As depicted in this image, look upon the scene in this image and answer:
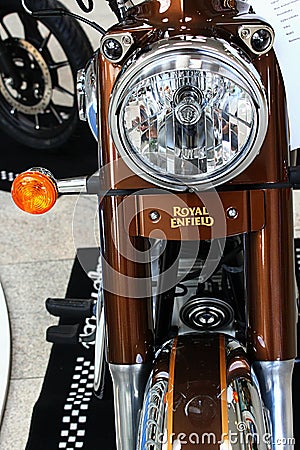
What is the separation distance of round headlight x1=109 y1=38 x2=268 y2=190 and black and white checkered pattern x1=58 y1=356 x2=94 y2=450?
80 centimetres

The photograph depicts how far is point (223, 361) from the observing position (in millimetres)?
999

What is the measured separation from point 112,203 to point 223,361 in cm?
25

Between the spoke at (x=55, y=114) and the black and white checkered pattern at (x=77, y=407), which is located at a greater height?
the spoke at (x=55, y=114)

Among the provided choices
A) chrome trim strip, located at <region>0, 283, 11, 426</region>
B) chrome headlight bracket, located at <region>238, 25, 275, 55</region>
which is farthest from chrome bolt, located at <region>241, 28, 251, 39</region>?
chrome trim strip, located at <region>0, 283, 11, 426</region>

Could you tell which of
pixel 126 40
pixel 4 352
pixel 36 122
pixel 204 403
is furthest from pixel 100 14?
pixel 204 403

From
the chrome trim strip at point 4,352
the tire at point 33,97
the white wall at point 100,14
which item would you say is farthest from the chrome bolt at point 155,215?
the white wall at point 100,14

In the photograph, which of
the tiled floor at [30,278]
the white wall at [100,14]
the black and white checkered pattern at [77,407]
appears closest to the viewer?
the black and white checkered pattern at [77,407]

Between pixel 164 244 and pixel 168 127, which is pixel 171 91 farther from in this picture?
pixel 164 244

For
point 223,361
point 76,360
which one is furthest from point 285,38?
point 76,360

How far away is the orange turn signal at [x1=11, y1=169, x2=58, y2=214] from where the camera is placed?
0.98m

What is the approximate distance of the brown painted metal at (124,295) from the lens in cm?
101

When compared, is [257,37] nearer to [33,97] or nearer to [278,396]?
[278,396]

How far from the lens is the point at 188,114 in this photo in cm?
92

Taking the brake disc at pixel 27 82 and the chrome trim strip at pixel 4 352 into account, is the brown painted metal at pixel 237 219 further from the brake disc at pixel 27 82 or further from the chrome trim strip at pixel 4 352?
the brake disc at pixel 27 82
